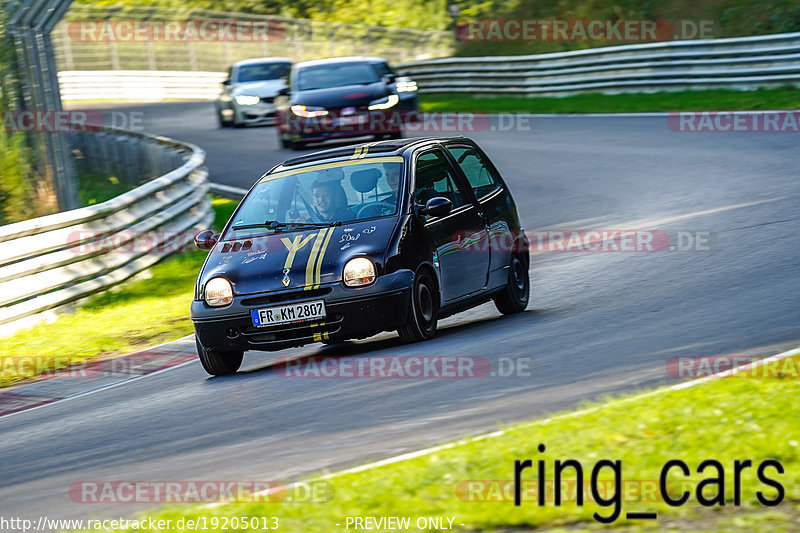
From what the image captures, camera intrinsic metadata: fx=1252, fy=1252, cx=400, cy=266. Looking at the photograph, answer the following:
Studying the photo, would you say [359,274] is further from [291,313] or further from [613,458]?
[613,458]

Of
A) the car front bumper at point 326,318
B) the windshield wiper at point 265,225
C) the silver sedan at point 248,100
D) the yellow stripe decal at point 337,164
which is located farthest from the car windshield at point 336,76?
the car front bumper at point 326,318

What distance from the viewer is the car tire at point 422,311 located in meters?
9.17

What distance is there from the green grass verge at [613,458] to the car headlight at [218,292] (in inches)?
118

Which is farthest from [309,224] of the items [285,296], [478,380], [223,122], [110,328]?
[223,122]

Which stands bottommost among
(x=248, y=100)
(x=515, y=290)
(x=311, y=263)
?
(x=248, y=100)

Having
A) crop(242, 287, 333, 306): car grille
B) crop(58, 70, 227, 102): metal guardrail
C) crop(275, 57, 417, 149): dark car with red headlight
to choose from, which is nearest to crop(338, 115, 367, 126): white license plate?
crop(275, 57, 417, 149): dark car with red headlight

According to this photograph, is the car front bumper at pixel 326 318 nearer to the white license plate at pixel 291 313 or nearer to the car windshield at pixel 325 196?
the white license plate at pixel 291 313

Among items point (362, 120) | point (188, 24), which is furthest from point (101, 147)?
point (188, 24)

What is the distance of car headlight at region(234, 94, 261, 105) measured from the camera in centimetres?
3072

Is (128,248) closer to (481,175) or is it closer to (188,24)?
(481,175)

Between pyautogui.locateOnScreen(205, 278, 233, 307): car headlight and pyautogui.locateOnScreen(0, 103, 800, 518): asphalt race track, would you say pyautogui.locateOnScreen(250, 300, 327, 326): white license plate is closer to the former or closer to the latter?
pyautogui.locateOnScreen(205, 278, 233, 307): car headlight

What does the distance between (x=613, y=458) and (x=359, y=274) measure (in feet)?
12.3

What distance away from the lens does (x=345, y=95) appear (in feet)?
74.1

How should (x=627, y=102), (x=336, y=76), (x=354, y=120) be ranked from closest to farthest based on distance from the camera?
(x=354, y=120), (x=336, y=76), (x=627, y=102)
